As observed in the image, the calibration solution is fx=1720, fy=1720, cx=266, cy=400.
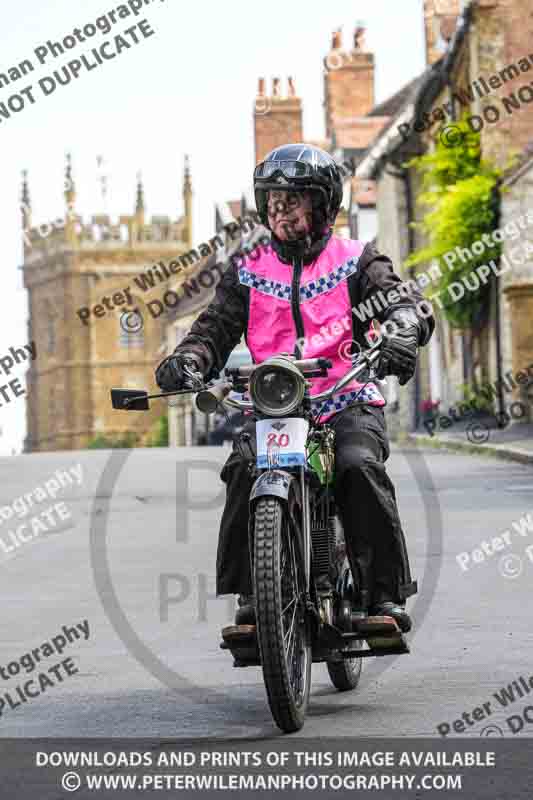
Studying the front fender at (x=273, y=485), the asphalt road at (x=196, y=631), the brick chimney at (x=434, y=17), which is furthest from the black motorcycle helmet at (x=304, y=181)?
the brick chimney at (x=434, y=17)

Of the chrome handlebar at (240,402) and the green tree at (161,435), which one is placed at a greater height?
the chrome handlebar at (240,402)

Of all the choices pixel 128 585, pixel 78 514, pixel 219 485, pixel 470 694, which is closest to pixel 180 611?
pixel 128 585

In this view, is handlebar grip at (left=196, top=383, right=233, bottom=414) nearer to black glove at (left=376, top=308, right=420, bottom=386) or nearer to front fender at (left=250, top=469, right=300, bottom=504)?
front fender at (left=250, top=469, right=300, bottom=504)

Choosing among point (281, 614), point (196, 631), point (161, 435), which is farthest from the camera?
point (161, 435)

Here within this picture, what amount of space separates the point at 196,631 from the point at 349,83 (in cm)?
5520

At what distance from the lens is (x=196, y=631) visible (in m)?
8.48

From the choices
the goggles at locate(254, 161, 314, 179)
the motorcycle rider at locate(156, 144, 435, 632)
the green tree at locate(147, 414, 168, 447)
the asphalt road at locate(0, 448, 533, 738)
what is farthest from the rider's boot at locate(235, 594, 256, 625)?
the green tree at locate(147, 414, 168, 447)

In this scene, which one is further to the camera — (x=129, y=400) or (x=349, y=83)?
(x=349, y=83)

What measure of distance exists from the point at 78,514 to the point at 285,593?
1228cm

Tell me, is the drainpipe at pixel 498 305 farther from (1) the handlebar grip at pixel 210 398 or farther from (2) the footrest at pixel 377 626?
(1) the handlebar grip at pixel 210 398

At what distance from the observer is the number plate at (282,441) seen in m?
5.46

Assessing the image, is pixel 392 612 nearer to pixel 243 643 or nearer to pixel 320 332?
pixel 243 643

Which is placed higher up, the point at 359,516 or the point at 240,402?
the point at 240,402

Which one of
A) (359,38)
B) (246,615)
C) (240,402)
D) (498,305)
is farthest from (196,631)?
(359,38)
